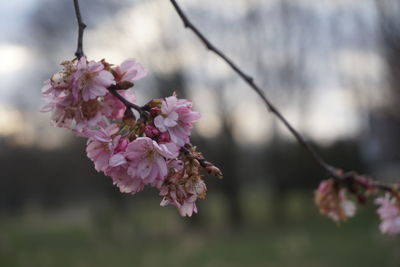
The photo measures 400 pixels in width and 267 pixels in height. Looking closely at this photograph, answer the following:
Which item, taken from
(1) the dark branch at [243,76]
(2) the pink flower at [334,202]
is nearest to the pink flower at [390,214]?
(2) the pink flower at [334,202]

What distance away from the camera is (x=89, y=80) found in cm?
93

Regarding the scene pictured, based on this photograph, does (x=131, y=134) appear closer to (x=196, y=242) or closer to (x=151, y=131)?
(x=151, y=131)

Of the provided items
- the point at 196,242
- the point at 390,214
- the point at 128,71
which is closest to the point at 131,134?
the point at 128,71

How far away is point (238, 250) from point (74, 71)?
9.79 meters

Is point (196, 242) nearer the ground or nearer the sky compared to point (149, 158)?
nearer the ground

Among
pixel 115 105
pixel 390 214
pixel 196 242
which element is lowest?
pixel 196 242

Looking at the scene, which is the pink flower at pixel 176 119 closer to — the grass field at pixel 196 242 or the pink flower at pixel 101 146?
the pink flower at pixel 101 146

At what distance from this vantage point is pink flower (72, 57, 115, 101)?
923 millimetres

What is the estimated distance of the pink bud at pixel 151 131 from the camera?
916 millimetres

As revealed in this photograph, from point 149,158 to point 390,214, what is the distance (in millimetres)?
1011

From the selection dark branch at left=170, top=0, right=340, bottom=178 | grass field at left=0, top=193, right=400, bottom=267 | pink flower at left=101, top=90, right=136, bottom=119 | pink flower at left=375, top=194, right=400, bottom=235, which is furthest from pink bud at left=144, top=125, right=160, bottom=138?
grass field at left=0, top=193, right=400, bottom=267

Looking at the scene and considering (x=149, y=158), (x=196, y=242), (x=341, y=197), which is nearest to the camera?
(x=149, y=158)

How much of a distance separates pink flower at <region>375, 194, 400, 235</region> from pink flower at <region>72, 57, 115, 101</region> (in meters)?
1.00

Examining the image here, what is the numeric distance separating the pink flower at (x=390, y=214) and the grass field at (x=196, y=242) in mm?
7008
